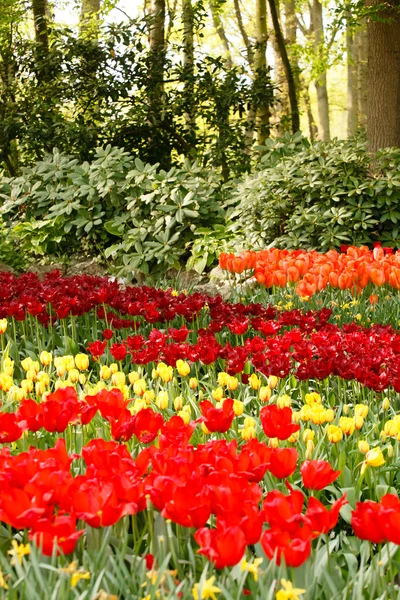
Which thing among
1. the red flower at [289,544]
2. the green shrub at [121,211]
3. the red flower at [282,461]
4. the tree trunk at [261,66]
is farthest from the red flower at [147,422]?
the tree trunk at [261,66]

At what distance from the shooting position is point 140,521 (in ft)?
6.11

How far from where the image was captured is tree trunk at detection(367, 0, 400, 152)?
9234mm

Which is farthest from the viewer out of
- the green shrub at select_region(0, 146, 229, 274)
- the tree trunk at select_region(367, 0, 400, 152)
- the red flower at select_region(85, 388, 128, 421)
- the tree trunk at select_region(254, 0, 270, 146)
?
the tree trunk at select_region(254, 0, 270, 146)

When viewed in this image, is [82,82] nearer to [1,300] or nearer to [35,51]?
[35,51]

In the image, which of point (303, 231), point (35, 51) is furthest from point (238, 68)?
point (303, 231)

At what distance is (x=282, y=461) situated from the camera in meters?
1.69

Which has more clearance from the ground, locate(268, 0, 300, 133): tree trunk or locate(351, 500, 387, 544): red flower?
locate(268, 0, 300, 133): tree trunk

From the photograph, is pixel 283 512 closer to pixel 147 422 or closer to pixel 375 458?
pixel 375 458

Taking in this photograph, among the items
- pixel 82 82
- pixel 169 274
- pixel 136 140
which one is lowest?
pixel 169 274

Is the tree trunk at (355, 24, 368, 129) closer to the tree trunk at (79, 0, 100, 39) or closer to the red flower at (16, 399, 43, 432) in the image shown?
the tree trunk at (79, 0, 100, 39)

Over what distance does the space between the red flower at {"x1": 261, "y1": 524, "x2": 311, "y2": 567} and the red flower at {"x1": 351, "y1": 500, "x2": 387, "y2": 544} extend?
0.11 m

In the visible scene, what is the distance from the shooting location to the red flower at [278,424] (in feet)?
6.40

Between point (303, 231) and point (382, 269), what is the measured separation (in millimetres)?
3365

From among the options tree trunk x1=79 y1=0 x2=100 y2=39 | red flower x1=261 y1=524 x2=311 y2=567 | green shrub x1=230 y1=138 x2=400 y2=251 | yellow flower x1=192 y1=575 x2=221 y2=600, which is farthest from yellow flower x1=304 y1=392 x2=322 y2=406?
tree trunk x1=79 y1=0 x2=100 y2=39
